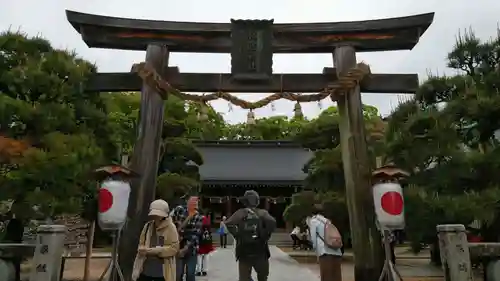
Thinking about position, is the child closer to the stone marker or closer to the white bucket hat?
the stone marker

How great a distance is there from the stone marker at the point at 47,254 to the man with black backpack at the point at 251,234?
2.03 meters

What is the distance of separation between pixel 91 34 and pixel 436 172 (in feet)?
23.0

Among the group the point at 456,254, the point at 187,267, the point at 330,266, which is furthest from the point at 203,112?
the point at 456,254

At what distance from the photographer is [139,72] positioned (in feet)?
26.3

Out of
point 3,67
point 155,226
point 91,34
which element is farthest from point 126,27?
point 155,226

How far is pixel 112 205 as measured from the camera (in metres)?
6.44

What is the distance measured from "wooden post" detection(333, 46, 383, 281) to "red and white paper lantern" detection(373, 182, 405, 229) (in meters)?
1.04

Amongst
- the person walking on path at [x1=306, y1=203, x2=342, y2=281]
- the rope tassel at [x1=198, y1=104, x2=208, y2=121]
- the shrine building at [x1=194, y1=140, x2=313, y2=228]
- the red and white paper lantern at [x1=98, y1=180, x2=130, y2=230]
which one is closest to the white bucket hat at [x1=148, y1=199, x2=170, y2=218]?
the red and white paper lantern at [x1=98, y1=180, x2=130, y2=230]

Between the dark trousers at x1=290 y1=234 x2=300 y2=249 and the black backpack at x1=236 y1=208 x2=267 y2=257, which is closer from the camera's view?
the black backpack at x1=236 y1=208 x2=267 y2=257

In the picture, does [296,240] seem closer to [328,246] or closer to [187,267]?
[328,246]

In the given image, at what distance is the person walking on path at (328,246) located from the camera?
7387mm

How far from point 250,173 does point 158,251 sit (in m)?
26.5

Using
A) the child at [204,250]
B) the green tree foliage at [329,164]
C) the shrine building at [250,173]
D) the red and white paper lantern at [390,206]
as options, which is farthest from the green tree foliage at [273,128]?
the red and white paper lantern at [390,206]

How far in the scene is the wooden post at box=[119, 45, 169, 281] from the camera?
7.36 m
